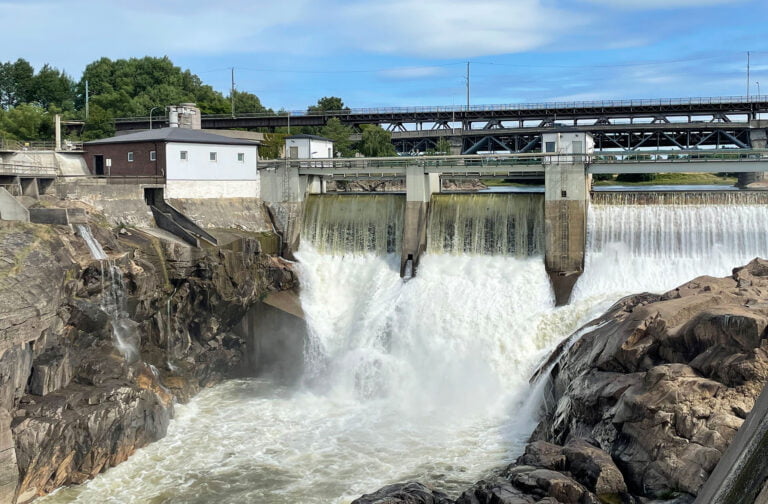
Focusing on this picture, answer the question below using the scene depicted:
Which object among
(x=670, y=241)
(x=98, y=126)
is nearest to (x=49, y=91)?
(x=98, y=126)

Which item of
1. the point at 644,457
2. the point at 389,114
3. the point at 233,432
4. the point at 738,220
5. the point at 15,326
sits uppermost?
the point at 389,114

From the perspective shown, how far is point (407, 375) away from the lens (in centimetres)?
3428

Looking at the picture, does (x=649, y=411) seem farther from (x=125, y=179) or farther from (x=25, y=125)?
(x=25, y=125)

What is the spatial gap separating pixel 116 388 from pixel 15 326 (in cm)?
434

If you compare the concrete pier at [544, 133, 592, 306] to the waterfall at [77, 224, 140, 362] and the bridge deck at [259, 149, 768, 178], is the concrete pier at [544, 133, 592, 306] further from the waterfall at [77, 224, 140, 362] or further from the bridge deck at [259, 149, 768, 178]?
the waterfall at [77, 224, 140, 362]

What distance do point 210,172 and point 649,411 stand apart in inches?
1092

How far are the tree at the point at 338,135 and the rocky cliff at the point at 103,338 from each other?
28.3 m

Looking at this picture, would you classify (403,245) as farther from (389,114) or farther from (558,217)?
(389,114)

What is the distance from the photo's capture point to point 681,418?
64.7ft

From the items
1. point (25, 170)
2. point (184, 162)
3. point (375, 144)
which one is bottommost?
point (25, 170)

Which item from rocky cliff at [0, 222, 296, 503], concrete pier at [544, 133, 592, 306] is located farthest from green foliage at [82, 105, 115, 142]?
concrete pier at [544, 133, 592, 306]

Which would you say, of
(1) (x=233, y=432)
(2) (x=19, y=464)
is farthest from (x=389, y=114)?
(2) (x=19, y=464)

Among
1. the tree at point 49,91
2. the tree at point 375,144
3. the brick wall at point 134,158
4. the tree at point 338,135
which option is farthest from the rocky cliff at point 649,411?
the tree at point 49,91

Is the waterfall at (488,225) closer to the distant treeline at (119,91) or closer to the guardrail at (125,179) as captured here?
the guardrail at (125,179)
